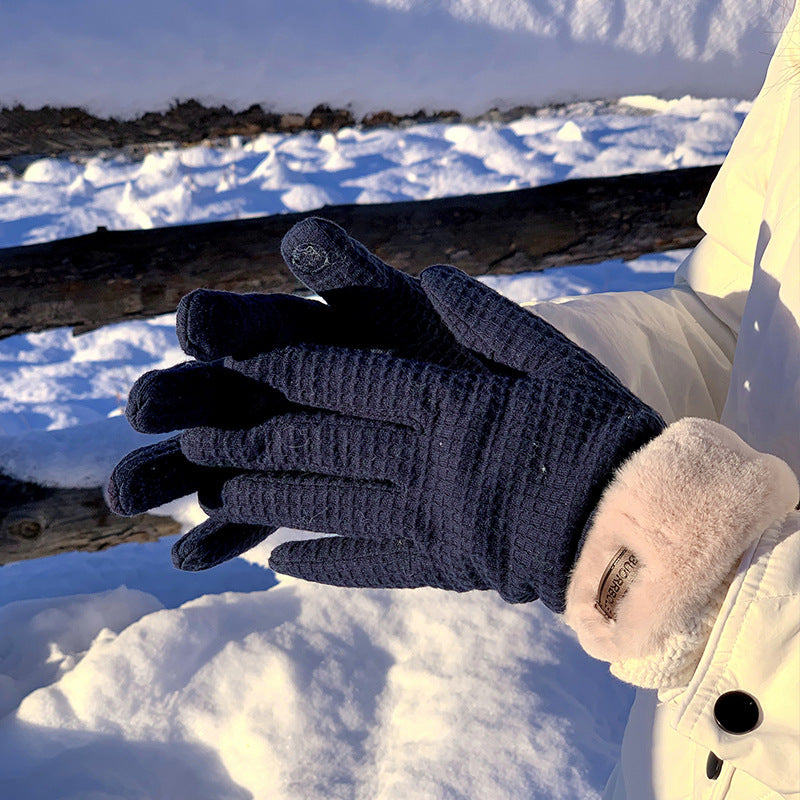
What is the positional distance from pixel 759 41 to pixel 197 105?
2070 millimetres

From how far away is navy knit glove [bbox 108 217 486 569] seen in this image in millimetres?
731

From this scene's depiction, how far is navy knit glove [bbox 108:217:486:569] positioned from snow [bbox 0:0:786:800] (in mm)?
907

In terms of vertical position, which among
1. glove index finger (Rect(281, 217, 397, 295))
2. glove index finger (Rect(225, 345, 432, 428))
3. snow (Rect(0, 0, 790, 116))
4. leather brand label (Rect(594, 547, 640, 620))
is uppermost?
snow (Rect(0, 0, 790, 116))

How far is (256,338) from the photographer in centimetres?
76

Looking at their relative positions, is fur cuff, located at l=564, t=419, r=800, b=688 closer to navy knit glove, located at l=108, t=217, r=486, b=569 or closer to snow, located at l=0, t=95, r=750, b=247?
navy knit glove, located at l=108, t=217, r=486, b=569

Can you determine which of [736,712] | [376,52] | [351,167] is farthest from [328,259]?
[351,167]

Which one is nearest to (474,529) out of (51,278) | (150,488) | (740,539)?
(740,539)

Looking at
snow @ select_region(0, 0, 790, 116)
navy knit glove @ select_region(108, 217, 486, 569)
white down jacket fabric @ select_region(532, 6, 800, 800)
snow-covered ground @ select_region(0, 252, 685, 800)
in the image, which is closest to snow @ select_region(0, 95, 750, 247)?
snow @ select_region(0, 0, 790, 116)

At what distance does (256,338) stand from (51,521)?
141 centimetres

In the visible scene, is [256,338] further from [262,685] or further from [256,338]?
[262,685]

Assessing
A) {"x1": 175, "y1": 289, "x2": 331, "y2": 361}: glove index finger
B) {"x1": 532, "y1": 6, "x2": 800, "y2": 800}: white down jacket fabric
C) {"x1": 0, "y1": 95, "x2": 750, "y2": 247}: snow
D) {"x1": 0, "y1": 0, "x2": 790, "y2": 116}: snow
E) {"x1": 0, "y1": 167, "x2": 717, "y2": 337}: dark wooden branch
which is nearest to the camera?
{"x1": 532, "y1": 6, "x2": 800, "y2": 800}: white down jacket fabric

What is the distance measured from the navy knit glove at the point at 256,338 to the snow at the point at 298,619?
2.97 ft

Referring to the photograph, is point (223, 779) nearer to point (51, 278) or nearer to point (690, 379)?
point (690, 379)

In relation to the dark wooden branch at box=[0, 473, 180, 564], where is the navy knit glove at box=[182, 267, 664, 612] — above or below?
above
